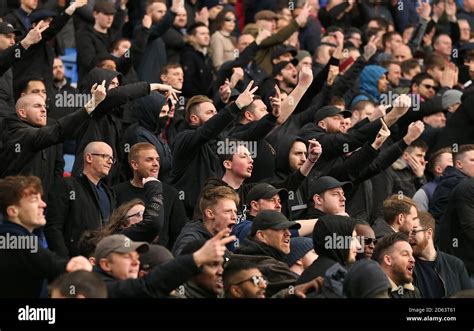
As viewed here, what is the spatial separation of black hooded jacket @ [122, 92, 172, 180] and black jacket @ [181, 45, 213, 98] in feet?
13.9

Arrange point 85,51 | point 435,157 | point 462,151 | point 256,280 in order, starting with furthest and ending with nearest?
point 85,51 < point 435,157 < point 462,151 < point 256,280

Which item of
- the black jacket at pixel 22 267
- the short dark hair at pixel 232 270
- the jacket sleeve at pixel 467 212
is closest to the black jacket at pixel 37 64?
the jacket sleeve at pixel 467 212

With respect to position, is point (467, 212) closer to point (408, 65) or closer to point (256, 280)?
point (256, 280)

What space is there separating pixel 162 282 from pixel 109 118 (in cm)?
499

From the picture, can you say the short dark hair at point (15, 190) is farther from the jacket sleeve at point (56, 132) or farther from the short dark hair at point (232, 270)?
the jacket sleeve at point (56, 132)

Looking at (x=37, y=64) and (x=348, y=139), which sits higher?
(x=37, y=64)

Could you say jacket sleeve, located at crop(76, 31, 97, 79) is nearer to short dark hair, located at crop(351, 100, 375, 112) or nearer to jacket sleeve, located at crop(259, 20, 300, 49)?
jacket sleeve, located at crop(259, 20, 300, 49)

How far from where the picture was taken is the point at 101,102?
1335 cm

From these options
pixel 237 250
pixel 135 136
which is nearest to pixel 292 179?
pixel 135 136

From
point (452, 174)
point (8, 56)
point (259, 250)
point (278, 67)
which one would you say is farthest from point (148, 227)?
point (278, 67)

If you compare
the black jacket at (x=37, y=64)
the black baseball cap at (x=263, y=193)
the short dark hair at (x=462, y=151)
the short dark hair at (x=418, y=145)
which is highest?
the black jacket at (x=37, y=64)

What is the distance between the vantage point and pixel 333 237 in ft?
37.0

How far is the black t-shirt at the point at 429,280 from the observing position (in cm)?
1261

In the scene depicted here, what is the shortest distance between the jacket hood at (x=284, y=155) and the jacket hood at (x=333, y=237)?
10.1 feet
